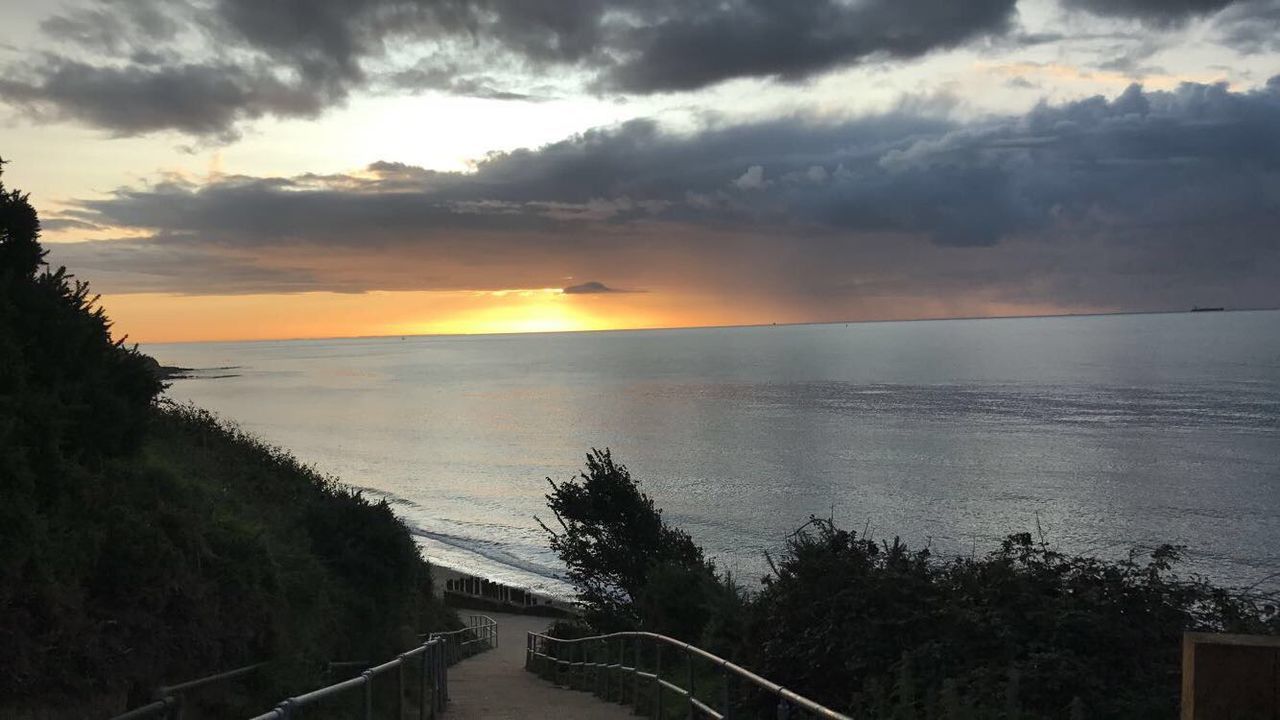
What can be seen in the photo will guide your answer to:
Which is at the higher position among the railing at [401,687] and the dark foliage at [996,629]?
the dark foliage at [996,629]

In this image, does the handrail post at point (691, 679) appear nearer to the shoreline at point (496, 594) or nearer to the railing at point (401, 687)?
the railing at point (401, 687)

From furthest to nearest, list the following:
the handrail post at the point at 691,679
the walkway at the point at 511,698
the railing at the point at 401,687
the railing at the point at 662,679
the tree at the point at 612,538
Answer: the tree at the point at 612,538, the walkway at the point at 511,698, the handrail post at the point at 691,679, the railing at the point at 662,679, the railing at the point at 401,687

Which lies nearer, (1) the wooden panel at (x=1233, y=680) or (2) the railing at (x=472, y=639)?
(1) the wooden panel at (x=1233, y=680)

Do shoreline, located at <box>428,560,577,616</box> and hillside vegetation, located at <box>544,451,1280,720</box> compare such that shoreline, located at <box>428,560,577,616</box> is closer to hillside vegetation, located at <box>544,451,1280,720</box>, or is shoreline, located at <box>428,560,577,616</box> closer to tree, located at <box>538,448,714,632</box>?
tree, located at <box>538,448,714,632</box>

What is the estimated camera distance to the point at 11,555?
24.6ft

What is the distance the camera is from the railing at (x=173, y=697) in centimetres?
685

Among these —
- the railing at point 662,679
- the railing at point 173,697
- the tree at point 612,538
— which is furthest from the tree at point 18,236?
the tree at point 612,538

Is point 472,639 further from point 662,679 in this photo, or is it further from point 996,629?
point 996,629

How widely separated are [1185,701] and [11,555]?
7.72m

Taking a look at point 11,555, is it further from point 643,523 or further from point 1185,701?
point 643,523

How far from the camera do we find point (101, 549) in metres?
8.81

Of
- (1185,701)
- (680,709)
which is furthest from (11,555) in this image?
(1185,701)

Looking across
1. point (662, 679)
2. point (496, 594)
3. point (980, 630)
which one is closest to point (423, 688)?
point (662, 679)

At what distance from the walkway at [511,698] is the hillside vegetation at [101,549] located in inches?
75.6
